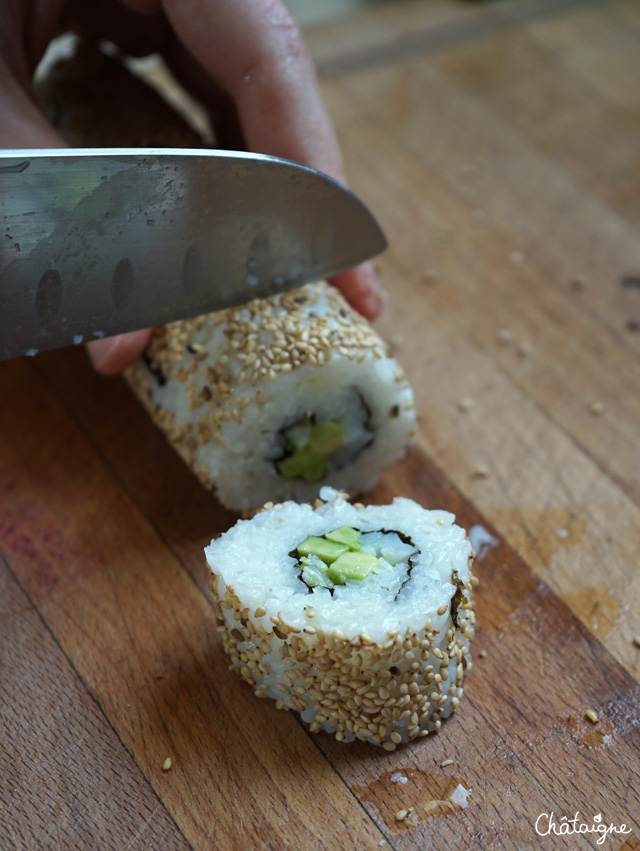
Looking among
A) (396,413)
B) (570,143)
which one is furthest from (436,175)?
(396,413)

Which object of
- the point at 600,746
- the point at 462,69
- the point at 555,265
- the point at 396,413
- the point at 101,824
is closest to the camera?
the point at 101,824

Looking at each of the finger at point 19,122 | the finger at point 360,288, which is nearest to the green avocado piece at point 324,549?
the finger at point 360,288

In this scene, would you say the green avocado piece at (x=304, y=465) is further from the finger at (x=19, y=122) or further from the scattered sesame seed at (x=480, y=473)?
the finger at (x=19, y=122)

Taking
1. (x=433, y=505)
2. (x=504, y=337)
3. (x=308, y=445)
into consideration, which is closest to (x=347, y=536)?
(x=308, y=445)

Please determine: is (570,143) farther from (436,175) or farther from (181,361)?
(181,361)

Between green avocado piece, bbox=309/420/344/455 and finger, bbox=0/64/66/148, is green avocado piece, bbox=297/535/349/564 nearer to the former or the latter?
green avocado piece, bbox=309/420/344/455

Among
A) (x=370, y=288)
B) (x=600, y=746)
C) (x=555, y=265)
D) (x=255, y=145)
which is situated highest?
(x=255, y=145)

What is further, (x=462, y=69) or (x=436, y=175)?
(x=462, y=69)
